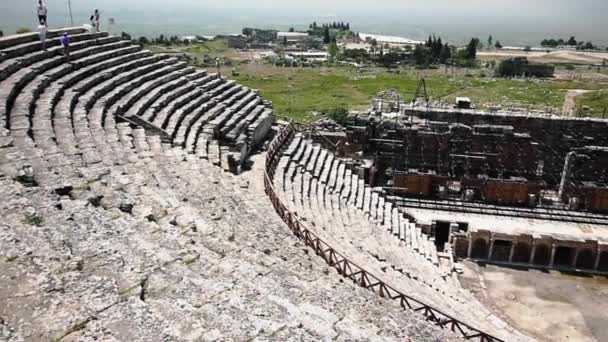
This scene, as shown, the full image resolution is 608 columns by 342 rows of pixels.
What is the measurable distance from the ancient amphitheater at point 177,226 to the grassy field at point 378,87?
79.5ft

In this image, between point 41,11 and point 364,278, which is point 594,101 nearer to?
point 364,278

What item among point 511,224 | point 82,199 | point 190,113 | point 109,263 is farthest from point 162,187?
point 511,224

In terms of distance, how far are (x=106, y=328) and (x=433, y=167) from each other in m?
23.7

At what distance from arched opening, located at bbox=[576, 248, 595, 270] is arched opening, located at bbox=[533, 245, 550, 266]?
3.85 feet

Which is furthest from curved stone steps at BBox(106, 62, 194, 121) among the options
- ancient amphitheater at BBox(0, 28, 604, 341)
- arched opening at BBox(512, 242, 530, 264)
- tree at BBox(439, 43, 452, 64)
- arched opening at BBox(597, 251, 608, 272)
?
tree at BBox(439, 43, 452, 64)

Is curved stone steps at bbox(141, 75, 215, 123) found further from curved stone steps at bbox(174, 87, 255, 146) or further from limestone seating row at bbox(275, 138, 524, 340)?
limestone seating row at bbox(275, 138, 524, 340)

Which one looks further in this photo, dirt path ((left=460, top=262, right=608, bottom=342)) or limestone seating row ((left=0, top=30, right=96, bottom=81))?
dirt path ((left=460, top=262, right=608, bottom=342))

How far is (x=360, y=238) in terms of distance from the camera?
16.3m

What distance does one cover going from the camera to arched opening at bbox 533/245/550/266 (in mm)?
20797

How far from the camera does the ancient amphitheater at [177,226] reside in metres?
5.75

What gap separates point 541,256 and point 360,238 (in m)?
9.11

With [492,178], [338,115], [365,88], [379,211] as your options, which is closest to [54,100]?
[379,211]

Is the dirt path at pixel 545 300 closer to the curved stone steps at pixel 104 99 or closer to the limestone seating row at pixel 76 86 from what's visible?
the curved stone steps at pixel 104 99

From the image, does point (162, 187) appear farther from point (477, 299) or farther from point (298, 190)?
point (477, 299)
